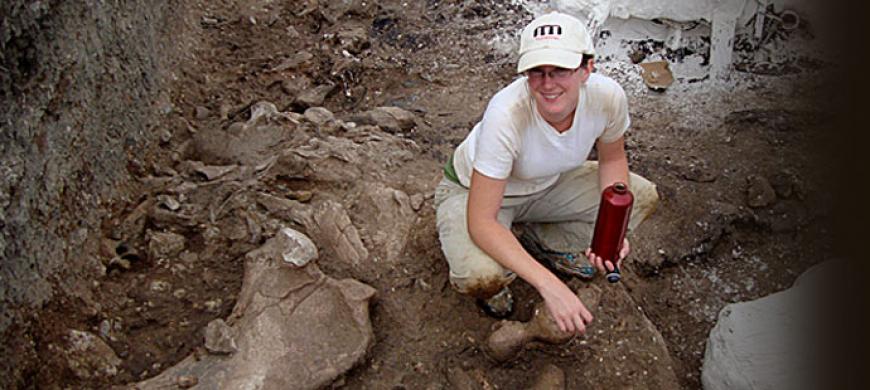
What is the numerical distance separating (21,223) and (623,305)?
7.00 ft

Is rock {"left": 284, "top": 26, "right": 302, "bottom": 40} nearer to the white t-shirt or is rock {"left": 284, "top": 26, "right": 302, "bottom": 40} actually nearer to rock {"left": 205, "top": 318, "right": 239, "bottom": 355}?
the white t-shirt

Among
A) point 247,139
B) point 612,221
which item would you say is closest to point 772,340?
point 612,221

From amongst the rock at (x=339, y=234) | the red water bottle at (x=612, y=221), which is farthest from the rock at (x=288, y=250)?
the red water bottle at (x=612, y=221)

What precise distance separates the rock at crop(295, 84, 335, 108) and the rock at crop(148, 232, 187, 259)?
4.32 ft

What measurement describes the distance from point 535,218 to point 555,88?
0.84 metres

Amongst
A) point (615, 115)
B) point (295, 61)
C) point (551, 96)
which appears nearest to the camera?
point (551, 96)

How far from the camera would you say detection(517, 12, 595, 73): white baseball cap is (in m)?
2.42

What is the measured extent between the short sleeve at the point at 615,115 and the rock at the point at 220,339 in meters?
1.45

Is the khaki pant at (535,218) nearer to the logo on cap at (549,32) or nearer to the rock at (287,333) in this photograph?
the rock at (287,333)

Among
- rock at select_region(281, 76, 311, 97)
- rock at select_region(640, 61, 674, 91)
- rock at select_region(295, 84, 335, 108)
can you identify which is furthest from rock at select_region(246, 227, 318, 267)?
rock at select_region(640, 61, 674, 91)

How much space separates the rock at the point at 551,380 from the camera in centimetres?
276

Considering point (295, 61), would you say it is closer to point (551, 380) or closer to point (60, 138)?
point (60, 138)

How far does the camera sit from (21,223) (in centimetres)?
260

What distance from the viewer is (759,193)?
12.2 feet
